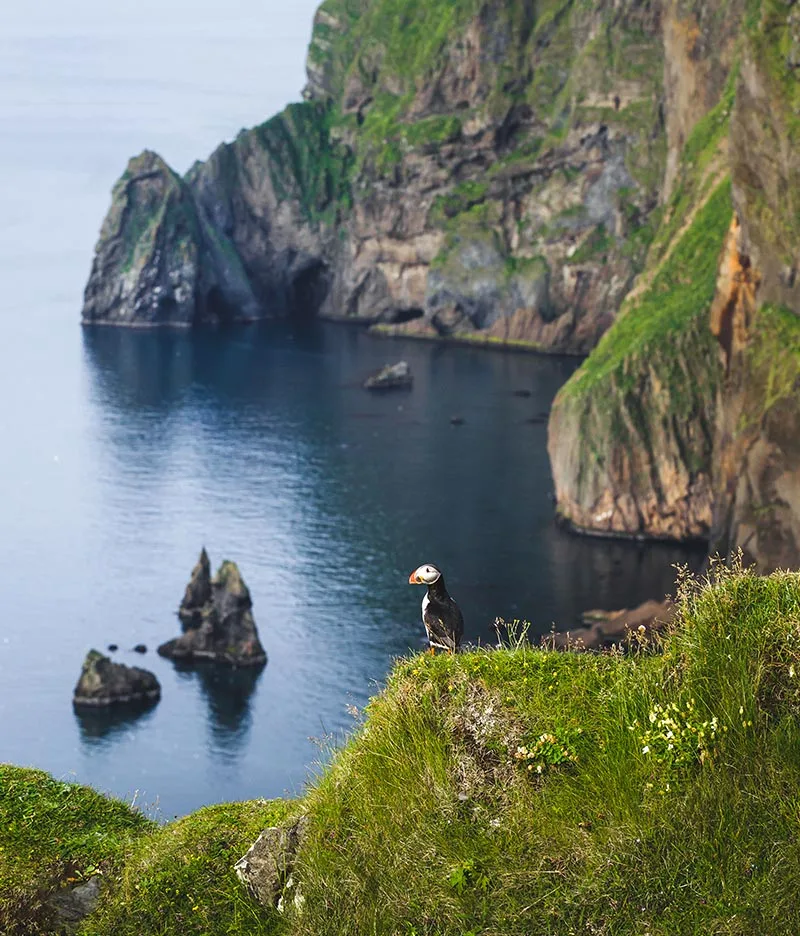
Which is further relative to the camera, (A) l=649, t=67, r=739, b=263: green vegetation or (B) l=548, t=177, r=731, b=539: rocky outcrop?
(A) l=649, t=67, r=739, b=263: green vegetation

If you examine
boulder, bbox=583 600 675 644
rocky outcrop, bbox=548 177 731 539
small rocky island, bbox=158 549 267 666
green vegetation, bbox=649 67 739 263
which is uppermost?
green vegetation, bbox=649 67 739 263

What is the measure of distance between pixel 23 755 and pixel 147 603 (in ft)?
116

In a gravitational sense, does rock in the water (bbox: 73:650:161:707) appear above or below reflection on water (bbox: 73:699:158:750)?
above

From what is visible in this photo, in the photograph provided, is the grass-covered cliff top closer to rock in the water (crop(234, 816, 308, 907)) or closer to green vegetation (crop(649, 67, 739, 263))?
rock in the water (crop(234, 816, 308, 907))

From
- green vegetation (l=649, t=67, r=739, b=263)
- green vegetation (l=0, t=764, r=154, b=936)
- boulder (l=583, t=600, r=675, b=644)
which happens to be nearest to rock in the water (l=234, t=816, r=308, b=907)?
green vegetation (l=0, t=764, r=154, b=936)

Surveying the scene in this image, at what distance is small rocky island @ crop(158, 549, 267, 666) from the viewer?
121312 mm

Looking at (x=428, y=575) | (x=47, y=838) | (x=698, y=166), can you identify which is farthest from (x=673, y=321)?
(x=47, y=838)

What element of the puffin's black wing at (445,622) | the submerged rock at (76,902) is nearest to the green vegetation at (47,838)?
the submerged rock at (76,902)

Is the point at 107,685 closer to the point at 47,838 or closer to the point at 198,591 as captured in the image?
the point at 198,591

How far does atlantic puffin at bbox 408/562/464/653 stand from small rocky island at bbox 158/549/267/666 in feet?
305

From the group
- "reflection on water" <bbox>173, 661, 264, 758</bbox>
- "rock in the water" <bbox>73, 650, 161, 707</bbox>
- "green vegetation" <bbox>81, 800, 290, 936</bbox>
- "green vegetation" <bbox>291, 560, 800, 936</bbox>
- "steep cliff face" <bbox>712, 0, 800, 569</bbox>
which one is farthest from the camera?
"steep cliff face" <bbox>712, 0, 800, 569</bbox>

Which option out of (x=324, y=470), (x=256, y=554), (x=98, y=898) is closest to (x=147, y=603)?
(x=256, y=554)

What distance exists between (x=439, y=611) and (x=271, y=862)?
5.77m

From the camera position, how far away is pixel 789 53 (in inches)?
4887
